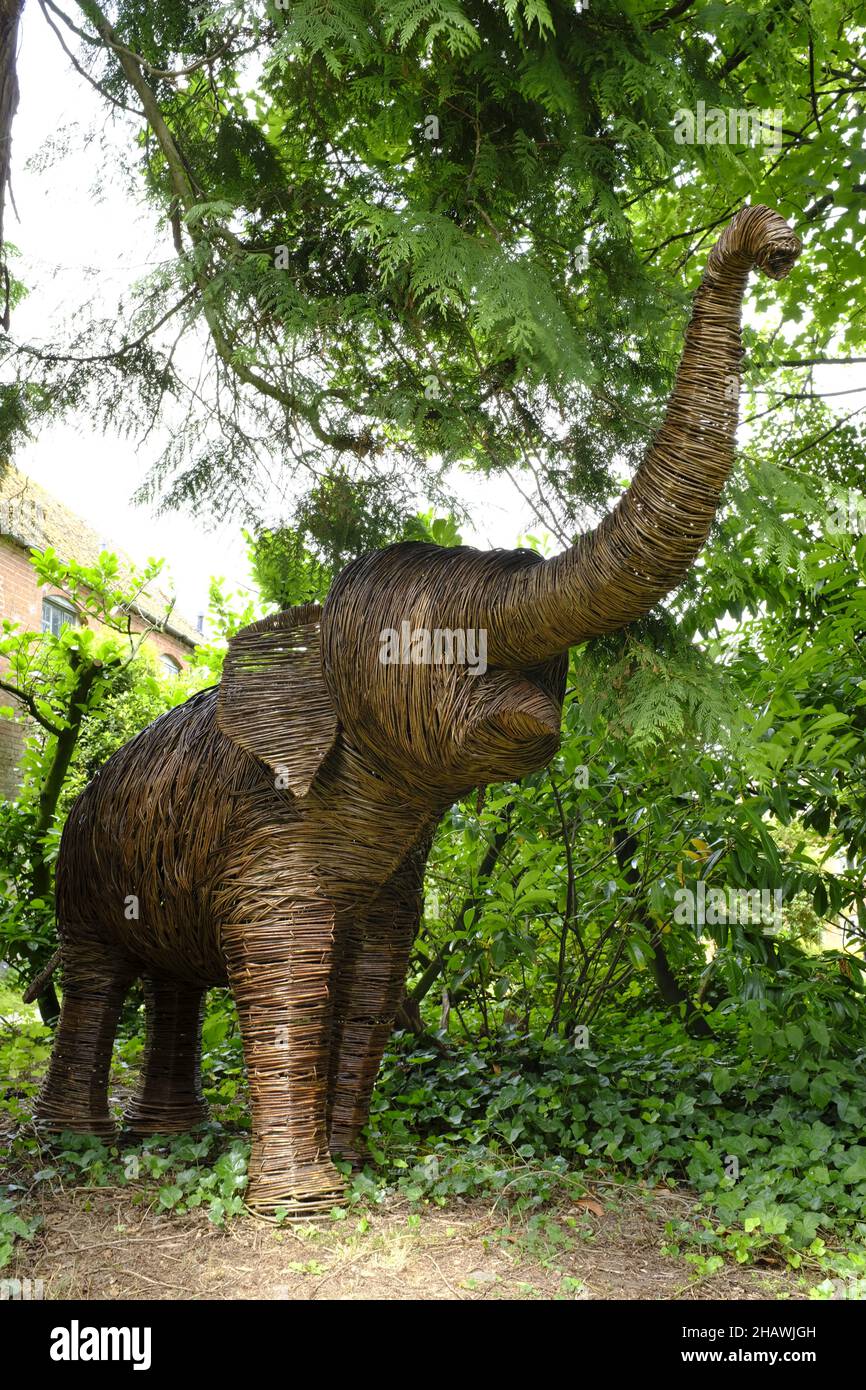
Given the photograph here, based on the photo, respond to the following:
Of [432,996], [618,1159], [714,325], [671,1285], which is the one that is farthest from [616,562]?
[432,996]

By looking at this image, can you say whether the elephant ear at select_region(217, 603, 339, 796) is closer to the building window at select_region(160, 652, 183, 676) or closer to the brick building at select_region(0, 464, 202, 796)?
the brick building at select_region(0, 464, 202, 796)

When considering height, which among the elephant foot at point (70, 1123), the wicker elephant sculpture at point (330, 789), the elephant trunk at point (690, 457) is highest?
the elephant trunk at point (690, 457)

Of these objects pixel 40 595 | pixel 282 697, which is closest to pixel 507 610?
pixel 282 697

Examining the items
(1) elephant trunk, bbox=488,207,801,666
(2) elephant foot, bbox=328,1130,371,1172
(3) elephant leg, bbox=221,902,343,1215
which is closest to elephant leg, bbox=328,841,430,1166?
(2) elephant foot, bbox=328,1130,371,1172

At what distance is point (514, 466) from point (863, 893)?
217cm

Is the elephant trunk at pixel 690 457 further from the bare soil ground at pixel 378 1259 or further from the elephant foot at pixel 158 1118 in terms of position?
the elephant foot at pixel 158 1118

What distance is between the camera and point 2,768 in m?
12.5

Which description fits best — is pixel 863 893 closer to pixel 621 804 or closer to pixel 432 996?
pixel 621 804

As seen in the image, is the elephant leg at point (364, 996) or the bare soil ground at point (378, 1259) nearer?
the bare soil ground at point (378, 1259)

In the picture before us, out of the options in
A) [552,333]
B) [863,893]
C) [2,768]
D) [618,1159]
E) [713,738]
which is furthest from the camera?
[2,768]

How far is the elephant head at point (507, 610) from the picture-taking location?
2.31m

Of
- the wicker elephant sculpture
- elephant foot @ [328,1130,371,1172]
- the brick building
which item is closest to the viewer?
the wicker elephant sculpture

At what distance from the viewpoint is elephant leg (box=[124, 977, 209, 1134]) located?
383 centimetres

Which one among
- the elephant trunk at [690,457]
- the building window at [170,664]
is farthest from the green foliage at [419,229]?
the building window at [170,664]
